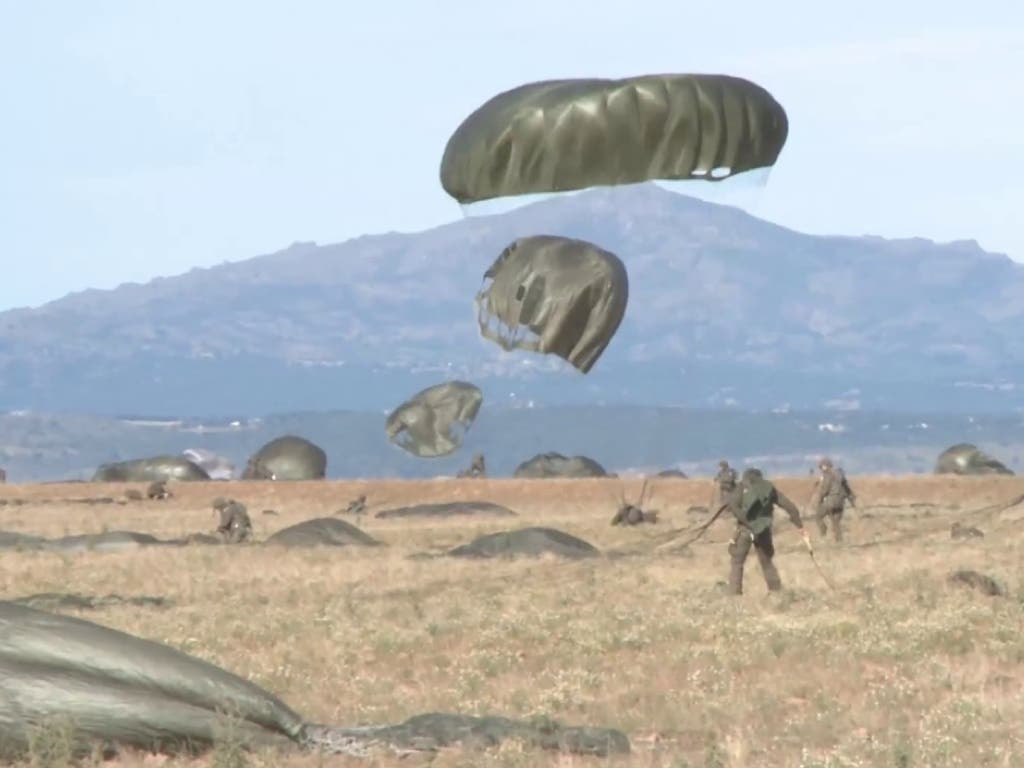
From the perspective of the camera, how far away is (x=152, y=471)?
281ft

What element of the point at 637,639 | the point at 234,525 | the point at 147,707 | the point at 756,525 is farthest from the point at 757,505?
the point at 234,525

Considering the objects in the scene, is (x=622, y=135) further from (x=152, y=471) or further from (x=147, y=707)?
(x=152, y=471)

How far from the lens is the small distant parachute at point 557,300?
32.4m

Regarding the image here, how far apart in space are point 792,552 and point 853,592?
8.76 meters

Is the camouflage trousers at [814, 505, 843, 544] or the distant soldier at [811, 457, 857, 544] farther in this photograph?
the camouflage trousers at [814, 505, 843, 544]

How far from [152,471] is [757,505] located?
60735 millimetres

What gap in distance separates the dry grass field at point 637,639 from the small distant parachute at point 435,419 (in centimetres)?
2913

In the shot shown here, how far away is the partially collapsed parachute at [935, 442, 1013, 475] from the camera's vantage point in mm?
83625

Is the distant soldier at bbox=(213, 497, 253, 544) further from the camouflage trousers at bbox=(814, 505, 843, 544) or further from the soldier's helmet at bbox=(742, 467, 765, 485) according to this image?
the soldier's helmet at bbox=(742, 467, 765, 485)

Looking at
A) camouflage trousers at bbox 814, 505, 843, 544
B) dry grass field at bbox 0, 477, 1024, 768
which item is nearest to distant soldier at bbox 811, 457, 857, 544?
camouflage trousers at bbox 814, 505, 843, 544

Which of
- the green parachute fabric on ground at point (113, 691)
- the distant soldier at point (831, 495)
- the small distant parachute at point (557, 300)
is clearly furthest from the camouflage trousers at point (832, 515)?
the green parachute fabric on ground at point (113, 691)

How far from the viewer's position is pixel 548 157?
901 inches

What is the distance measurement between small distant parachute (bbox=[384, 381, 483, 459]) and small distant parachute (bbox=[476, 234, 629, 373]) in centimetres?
3554

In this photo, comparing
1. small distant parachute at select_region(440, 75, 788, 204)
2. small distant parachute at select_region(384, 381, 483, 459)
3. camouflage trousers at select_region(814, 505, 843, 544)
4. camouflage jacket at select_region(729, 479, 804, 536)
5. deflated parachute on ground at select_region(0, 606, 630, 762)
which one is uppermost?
small distant parachute at select_region(440, 75, 788, 204)
